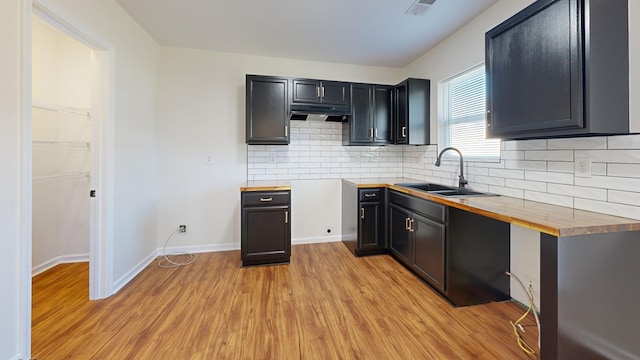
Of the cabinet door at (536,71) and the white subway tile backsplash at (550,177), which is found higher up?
the cabinet door at (536,71)

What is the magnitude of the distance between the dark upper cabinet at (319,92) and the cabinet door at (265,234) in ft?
4.54

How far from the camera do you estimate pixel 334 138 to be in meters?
3.87

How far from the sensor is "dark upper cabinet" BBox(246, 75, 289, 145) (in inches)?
126

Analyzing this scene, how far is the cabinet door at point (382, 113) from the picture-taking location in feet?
11.8

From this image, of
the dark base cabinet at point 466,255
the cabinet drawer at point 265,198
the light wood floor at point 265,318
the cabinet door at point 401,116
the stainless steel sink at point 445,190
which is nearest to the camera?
the light wood floor at point 265,318

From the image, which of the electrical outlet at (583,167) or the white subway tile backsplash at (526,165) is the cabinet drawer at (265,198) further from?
the electrical outlet at (583,167)

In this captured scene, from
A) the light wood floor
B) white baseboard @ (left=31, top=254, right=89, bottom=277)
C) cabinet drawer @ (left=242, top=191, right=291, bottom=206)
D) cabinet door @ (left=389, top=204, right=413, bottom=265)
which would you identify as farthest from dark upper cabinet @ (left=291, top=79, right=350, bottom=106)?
white baseboard @ (left=31, top=254, right=89, bottom=277)

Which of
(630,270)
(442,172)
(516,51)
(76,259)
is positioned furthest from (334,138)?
(76,259)

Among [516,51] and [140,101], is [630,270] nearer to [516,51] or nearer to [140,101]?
[516,51]

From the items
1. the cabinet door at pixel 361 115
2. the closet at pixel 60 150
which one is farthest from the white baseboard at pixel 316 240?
the closet at pixel 60 150

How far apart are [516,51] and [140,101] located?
3.42 metres

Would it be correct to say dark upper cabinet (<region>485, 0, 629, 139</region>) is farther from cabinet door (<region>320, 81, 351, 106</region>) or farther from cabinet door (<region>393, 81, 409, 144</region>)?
cabinet door (<region>320, 81, 351, 106</region>)

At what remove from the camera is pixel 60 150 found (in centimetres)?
292

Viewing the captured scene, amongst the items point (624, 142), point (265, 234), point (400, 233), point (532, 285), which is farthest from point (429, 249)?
point (265, 234)
